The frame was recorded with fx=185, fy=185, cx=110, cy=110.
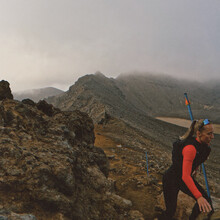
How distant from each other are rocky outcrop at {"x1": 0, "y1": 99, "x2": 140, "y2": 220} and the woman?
1.82 m

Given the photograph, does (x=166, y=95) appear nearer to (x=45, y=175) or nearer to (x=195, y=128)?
(x=195, y=128)

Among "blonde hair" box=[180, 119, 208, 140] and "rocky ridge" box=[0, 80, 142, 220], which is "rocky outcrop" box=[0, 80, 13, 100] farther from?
"blonde hair" box=[180, 119, 208, 140]

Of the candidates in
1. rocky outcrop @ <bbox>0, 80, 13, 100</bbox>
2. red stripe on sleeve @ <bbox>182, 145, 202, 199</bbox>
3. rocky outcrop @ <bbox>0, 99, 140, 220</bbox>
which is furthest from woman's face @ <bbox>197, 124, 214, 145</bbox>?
rocky outcrop @ <bbox>0, 80, 13, 100</bbox>

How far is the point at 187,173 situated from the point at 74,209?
2.28 meters

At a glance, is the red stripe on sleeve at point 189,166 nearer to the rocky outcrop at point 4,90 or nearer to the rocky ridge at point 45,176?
the rocky ridge at point 45,176

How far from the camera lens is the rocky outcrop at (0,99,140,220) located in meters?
3.30

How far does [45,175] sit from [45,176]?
0.02m

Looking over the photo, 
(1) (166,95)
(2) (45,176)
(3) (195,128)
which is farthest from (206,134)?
(1) (166,95)

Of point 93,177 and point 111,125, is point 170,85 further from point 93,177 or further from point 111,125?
A: point 93,177

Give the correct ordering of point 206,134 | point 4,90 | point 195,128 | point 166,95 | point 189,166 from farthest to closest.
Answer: point 166,95, point 4,90, point 195,128, point 206,134, point 189,166

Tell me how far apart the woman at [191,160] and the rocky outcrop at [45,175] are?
1.82m

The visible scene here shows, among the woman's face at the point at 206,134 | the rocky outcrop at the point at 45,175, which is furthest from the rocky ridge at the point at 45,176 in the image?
the woman's face at the point at 206,134

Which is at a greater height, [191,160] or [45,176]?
[191,160]

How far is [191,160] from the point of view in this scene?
2.88 meters
